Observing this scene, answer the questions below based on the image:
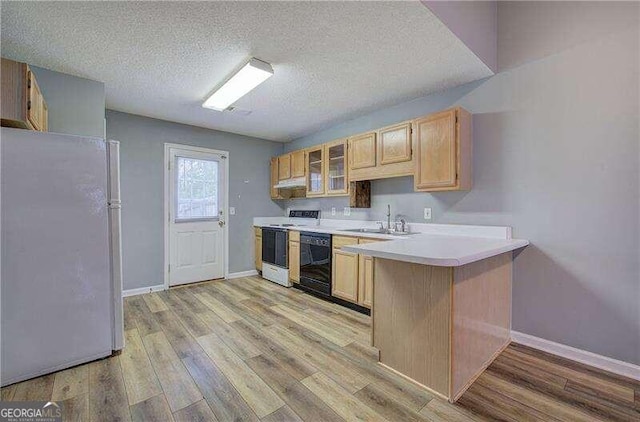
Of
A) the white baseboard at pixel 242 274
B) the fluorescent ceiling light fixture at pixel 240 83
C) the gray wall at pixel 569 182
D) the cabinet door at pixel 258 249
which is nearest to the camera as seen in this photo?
the gray wall at pixel 569 182

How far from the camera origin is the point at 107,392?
5.73 ft

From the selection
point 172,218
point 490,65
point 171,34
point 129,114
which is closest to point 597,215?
point 490,65

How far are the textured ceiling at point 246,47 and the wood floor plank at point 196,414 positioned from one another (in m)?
2.42

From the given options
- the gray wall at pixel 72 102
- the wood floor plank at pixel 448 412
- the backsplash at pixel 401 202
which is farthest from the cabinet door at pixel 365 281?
the gray wall at pixel 72 102

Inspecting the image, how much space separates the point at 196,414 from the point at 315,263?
2.16 m

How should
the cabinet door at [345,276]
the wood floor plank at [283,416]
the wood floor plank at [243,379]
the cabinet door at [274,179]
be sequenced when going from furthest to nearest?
the cabinet door at [274,179] → the cabinet door at [345,276] → the wood floor plank at [243,379] → the wood floor plank at [283,416]

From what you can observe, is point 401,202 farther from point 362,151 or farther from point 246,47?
point 246,47

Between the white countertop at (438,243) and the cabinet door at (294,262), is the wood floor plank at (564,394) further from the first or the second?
the cabinet door at (294,262)

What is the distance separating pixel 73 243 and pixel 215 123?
8.63 feet

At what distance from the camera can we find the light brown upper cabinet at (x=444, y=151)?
8.33 feet

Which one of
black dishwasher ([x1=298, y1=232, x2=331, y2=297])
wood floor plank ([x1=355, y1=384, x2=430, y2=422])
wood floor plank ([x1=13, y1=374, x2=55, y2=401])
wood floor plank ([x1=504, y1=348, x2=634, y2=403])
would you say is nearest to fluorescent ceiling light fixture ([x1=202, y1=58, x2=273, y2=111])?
black dishwasher ([x1=298, y1=232, x2=331, y2=297])

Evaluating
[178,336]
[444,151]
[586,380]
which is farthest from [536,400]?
[178,336]

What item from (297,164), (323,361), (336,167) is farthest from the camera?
(297,164)

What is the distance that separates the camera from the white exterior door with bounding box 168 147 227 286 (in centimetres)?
404
